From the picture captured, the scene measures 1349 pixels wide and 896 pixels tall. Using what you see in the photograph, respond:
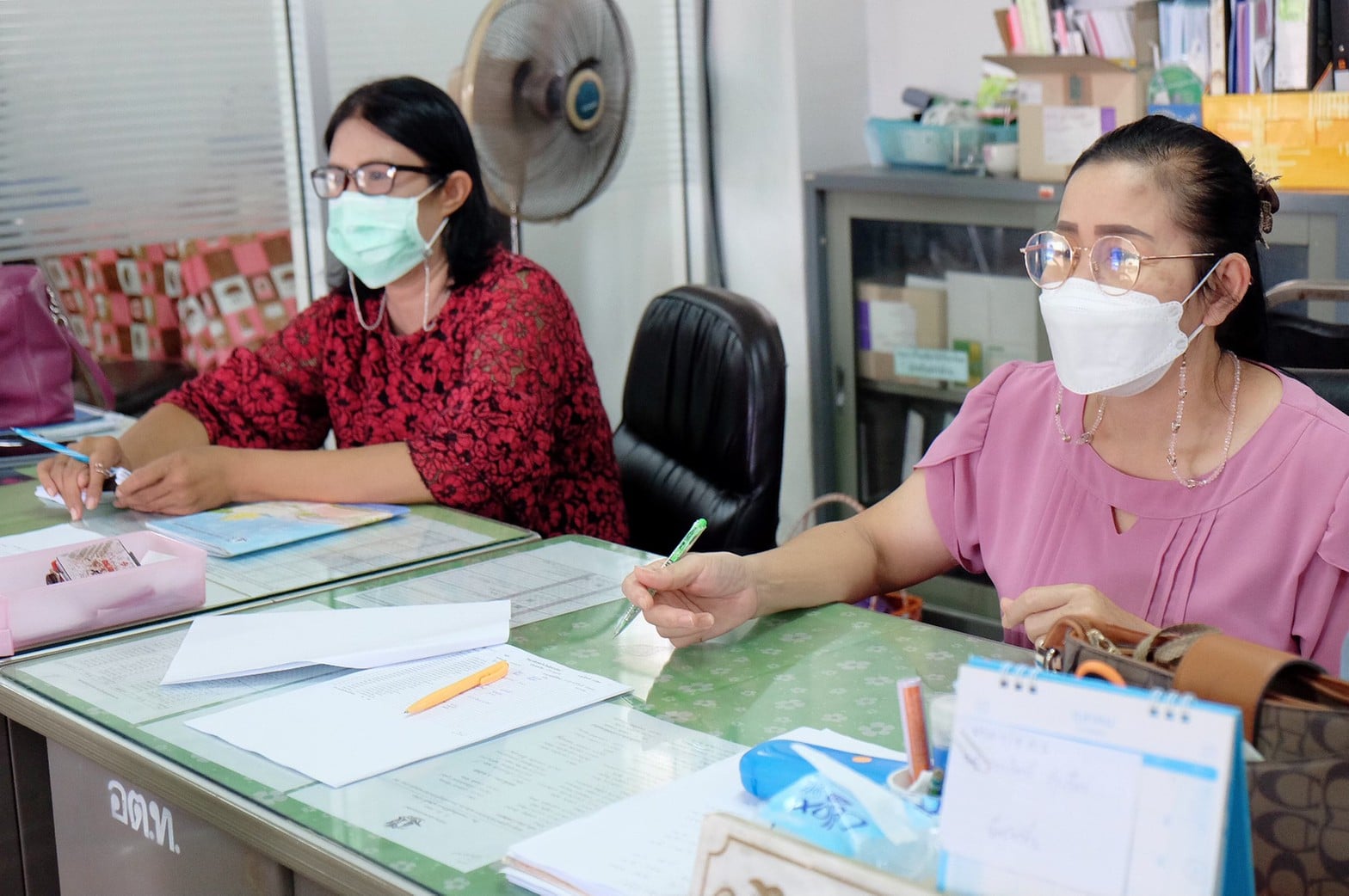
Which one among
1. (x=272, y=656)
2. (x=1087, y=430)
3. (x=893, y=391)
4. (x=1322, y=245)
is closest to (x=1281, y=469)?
(x=1087, y=430)

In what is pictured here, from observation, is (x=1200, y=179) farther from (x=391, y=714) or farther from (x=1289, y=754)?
A: (x=391, y=714)

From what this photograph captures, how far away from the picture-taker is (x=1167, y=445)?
4.77ft

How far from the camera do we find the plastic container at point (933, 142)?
3074 mm

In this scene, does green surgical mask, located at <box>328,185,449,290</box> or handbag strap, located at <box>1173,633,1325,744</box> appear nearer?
handbag strap, located at <box>1173,633,1325,744</box>

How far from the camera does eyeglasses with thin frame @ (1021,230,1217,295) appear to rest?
140 centimetres

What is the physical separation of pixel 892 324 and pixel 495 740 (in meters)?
2.28

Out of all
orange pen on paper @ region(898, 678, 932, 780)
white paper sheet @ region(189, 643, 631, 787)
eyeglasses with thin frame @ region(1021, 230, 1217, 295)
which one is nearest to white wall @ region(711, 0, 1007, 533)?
eyeglasses with thin frame @ region(1021, 230, 1217, 295)

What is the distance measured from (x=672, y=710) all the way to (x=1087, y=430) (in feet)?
1.89

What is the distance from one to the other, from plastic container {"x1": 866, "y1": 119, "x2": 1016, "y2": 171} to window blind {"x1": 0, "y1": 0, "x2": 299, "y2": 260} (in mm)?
1299

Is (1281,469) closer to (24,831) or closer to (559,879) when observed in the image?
(559,879)

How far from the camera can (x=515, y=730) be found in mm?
1205

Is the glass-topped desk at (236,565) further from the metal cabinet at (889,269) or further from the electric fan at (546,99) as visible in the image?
the metal cabinet at (889,269)

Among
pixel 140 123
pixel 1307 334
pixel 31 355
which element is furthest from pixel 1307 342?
pixel 140 123

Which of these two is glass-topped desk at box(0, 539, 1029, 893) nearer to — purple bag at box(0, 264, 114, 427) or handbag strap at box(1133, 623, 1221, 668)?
handbag strap at box(1133, 623, 1221, 668)
